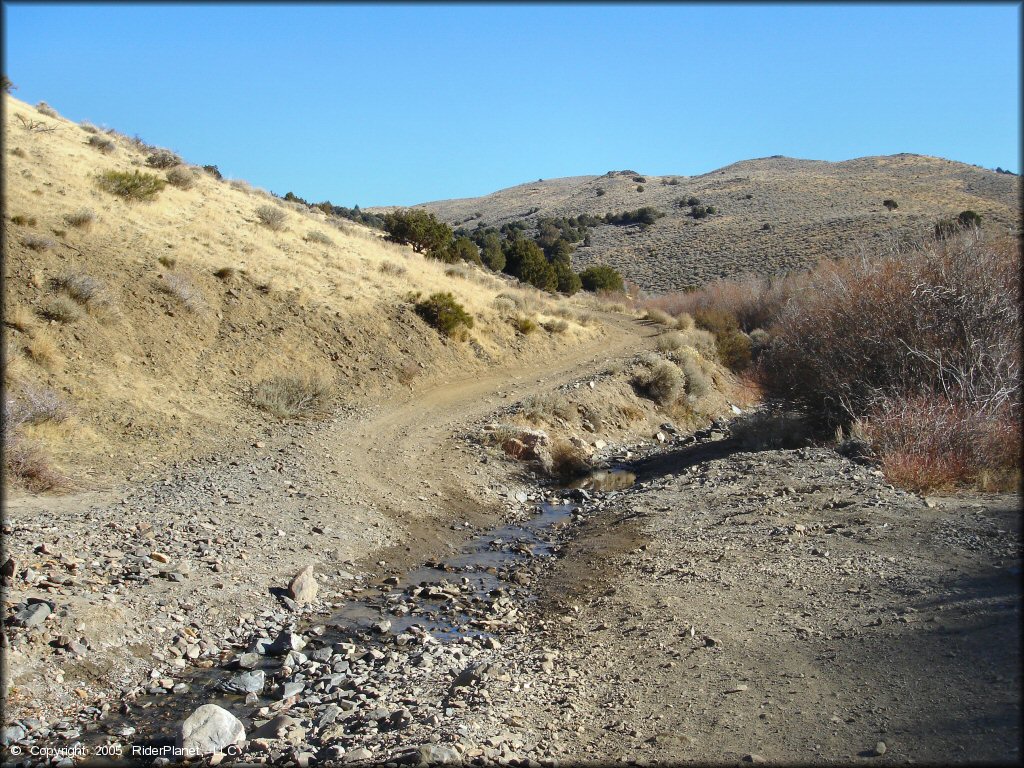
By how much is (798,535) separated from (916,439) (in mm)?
2694

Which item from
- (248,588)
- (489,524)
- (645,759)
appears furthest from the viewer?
(489,524)

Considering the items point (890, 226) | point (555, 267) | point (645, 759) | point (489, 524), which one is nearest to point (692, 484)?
point (489, 524)

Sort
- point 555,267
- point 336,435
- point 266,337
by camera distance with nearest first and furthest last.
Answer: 1. point 336,435
2. point 266,337
3. point 555,267

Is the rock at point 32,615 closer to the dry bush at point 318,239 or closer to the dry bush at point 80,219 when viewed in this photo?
the dry bush at point 80,219

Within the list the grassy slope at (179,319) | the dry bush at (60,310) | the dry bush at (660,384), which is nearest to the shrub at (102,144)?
the grassy slope at (179,319)

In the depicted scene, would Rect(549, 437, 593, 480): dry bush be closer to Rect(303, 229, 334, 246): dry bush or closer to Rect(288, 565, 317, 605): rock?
Rect(288, 565, 317, 605): rock

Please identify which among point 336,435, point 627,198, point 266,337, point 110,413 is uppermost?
point 627,198

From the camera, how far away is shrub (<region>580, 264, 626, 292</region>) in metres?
47.2

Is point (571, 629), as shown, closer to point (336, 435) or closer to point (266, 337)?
point (336, 435)

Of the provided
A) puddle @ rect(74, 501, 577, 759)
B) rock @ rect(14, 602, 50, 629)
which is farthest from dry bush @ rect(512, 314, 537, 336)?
rock @ rect(14, 602, 50, 629)

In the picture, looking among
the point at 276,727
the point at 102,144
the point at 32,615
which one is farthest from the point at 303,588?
the point at 102,144

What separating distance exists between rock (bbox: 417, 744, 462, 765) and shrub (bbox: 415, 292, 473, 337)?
57.9ft

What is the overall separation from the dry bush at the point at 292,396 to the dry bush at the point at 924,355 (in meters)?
9.78

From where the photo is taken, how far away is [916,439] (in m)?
10.4
